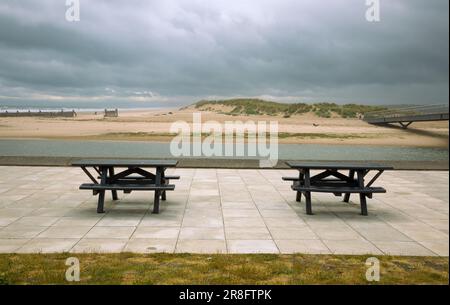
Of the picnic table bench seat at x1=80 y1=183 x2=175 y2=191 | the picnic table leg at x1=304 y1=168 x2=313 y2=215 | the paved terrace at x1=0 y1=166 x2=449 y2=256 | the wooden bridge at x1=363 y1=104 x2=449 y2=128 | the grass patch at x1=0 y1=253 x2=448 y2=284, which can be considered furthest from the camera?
the wooden bridge at x1=363 y1=104 x2=449 y2=128

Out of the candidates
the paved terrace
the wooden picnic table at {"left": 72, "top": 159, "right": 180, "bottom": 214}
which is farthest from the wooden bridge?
the wooden picnic table at {"left": 72, "top": 159, "right": 180, "bottom": 214}

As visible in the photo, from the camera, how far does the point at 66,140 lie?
97.3ft

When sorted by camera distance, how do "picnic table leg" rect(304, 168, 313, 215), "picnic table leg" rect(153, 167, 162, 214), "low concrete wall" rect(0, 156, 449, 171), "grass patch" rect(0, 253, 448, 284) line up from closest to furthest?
1. "grass patch" rect(0, 253, 448, 284)
2. "picnic table leg" rect(153, 167, 162, 214)
3. "picnic table leg" rect(304, 168, 313, 215)
4. "low concrete wall" rect(0, 156, 449, 171)

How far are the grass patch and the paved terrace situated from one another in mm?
313

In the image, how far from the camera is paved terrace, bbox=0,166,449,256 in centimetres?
554

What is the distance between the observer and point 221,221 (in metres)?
6.83

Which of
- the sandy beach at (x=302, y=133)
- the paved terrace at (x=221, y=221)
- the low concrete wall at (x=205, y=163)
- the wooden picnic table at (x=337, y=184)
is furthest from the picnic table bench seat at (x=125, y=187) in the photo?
the sandy beach at (x=302, y=133)

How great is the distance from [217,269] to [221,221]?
2.24 metres

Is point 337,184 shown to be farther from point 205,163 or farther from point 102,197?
point 205,163

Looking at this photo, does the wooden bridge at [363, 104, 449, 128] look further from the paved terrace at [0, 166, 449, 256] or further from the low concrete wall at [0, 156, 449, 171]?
the paved terrace at [0, 166, 449, 256]

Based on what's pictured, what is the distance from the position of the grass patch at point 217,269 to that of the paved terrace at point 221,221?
313 millimetres

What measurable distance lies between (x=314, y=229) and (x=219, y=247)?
1754mm

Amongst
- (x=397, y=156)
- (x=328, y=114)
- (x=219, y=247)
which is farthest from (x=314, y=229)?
(x=328, y=114)
